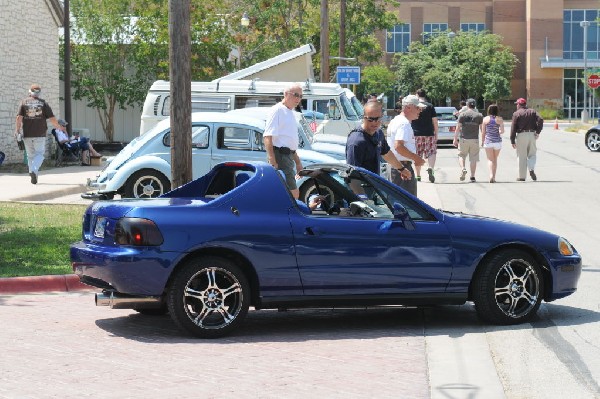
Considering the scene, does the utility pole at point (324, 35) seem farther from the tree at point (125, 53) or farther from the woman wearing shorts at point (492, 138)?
the woman wearing shorts at point (492, 138)

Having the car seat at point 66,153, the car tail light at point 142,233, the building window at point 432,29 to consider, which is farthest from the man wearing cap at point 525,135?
the building window at point 432,29

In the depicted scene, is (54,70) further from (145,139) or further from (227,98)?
(145,139)

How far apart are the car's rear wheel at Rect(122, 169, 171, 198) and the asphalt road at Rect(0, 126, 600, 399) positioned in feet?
23.2

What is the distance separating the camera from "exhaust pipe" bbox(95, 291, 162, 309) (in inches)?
360

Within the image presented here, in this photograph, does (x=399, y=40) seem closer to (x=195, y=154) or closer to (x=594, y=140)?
(x=594, y=140)

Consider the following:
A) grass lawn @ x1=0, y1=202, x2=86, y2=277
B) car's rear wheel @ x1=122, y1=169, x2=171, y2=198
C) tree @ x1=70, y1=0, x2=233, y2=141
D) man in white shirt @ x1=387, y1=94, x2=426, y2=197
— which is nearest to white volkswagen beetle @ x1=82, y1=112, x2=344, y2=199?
car's rear wheel @ x1=122, y1=169, x2=171, y2=198

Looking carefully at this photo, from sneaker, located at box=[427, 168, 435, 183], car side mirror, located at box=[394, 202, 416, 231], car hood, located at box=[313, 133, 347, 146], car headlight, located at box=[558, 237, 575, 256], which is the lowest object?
sneaker, located at box=[427, 168, 435, 183]

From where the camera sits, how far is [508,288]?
32.2 ft

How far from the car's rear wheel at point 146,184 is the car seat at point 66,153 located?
505 inches

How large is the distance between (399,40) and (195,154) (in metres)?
87.1

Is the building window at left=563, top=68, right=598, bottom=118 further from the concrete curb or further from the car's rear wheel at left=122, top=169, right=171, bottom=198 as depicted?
the concrete curb

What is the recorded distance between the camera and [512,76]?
328 ft

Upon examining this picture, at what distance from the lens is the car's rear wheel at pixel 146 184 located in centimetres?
1859

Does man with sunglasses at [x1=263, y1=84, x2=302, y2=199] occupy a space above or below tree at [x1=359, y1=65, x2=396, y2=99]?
below
